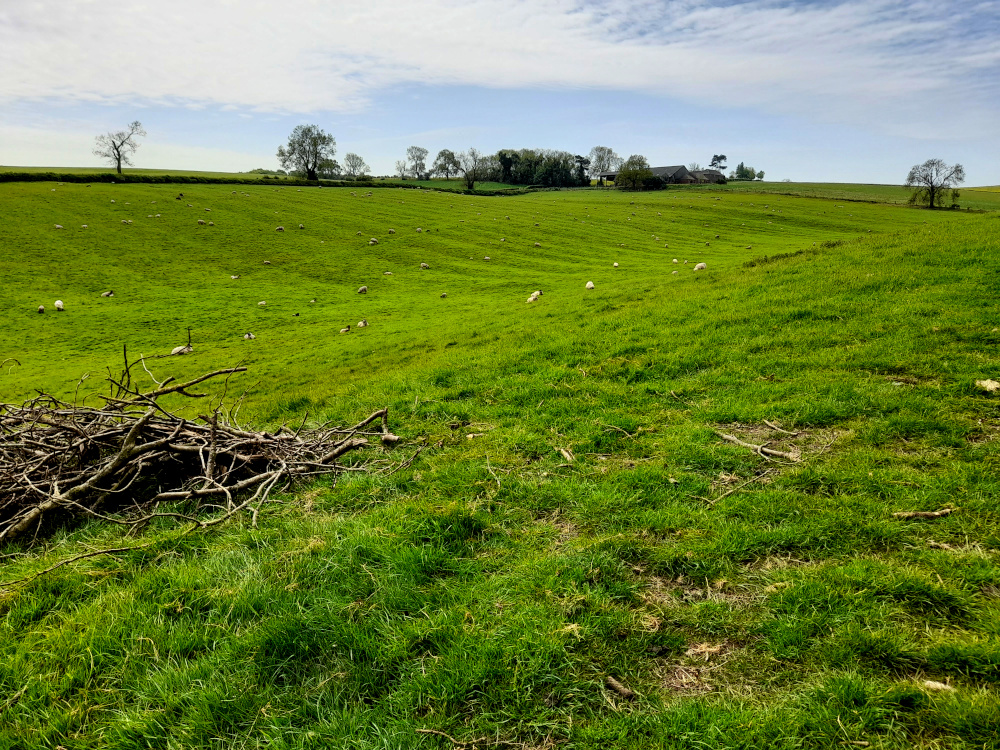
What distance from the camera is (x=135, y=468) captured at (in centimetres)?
589

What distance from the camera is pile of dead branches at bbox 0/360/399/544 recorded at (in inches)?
212

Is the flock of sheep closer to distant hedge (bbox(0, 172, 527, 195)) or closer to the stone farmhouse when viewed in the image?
distant hedge (bbox(0, 172, 527, 195))

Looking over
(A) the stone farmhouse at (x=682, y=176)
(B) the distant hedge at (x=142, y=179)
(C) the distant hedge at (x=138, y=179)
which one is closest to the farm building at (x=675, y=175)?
(A) the stone farmhouse at (x=682, y=176)

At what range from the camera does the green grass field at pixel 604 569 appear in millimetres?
2979

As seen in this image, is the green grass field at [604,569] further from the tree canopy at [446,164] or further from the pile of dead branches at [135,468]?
the tree canopy at [446,164]

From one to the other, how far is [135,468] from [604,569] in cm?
550

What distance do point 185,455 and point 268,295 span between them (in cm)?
2507

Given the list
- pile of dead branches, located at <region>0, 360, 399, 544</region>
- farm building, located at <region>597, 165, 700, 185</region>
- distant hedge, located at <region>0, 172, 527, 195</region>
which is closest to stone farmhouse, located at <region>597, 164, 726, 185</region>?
farm building, located at <region>597, 165, 700, 185</region>

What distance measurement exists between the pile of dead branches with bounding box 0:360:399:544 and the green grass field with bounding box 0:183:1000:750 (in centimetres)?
34

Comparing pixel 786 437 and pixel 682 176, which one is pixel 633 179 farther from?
pixel 786 437

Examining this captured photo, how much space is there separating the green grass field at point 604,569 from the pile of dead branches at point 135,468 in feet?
1.12

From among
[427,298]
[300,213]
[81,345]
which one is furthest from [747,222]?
[81,345]

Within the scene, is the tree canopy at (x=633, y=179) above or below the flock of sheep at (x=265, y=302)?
above

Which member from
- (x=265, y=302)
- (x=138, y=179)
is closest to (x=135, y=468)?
(x=265, y=302)
